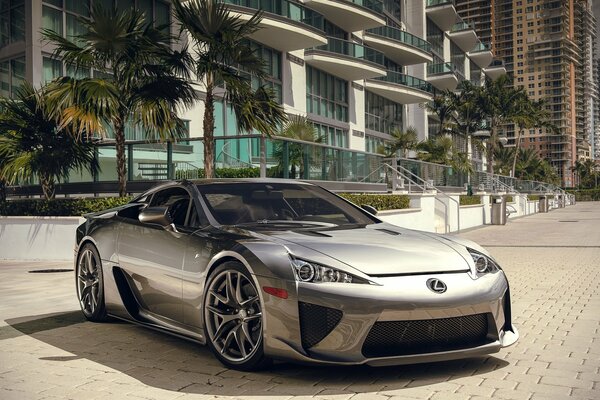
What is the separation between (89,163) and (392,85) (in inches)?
1123

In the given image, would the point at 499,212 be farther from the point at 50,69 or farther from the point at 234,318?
the point at 234,318

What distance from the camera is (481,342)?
14.4 ft

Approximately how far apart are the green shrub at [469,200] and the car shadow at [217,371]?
78.9ft

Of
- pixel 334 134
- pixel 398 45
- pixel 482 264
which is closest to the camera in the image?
pixel 482 264

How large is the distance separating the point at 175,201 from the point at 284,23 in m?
22.2

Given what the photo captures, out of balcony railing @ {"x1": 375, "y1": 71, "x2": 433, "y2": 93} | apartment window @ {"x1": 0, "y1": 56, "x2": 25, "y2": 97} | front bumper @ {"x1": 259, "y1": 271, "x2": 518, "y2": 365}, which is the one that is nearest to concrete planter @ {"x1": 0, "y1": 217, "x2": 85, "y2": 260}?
apartment window @ {"x1": 0, "y1": 56, "x2": 25, "y2": 97}

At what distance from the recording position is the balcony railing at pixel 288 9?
83.1 ft

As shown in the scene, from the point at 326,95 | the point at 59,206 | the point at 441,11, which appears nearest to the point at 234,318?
the point at 59,206

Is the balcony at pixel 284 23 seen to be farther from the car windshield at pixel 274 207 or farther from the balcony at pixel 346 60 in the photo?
the car windshield at pixel 274 207

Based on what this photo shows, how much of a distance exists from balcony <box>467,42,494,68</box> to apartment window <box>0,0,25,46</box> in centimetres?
5314

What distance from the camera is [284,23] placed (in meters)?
26.9

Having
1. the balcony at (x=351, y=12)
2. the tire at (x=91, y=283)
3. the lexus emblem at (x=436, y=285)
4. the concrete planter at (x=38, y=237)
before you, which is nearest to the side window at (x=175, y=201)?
the tire at (x=91, y=283)

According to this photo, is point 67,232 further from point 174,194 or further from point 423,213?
point 423,213

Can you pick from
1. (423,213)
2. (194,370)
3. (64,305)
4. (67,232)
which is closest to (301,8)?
(423,213)
